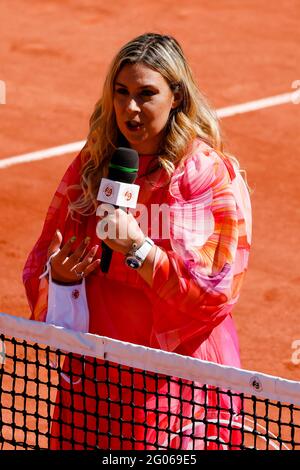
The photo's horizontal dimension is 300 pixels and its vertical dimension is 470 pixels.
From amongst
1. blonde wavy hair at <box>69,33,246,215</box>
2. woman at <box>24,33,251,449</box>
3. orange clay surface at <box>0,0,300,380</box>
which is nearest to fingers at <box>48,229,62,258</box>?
woman at <box>24,33,251,449</box>

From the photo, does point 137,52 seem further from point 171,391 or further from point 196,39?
point 196,39

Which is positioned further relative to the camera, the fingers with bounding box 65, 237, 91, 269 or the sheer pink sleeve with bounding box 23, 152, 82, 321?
the sheer pink sleeve with bounding box 23, 152, 82, 321

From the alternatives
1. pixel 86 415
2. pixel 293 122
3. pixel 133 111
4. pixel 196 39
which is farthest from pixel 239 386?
pixel 196 39

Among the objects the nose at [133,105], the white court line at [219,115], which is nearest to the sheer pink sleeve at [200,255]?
the nose at [133,105]

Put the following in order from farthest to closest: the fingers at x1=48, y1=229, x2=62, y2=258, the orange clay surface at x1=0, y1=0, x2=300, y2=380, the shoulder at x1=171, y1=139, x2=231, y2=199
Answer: the orange clay surface at x1=0, y1=0, x2=300, y2=380, the fingers at x1=48, y1=229, x2=62, y2=258, the shoulder at x1=171, y1=139, x2=231, y2=199

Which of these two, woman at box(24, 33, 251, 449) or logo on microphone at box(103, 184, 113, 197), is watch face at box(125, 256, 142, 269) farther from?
logo on microphone at box(103, 184, 113, 197)

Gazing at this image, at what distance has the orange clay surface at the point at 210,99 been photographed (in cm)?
1095

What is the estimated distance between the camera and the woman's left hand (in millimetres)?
5762

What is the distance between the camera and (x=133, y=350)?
20.1 ft

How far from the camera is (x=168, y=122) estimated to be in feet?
20.8

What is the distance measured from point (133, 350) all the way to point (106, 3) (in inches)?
497

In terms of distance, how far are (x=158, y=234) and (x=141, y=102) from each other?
0.64 meters

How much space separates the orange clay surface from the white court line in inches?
4.1

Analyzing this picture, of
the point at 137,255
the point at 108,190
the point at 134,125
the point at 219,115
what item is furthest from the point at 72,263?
the point at 219,115
